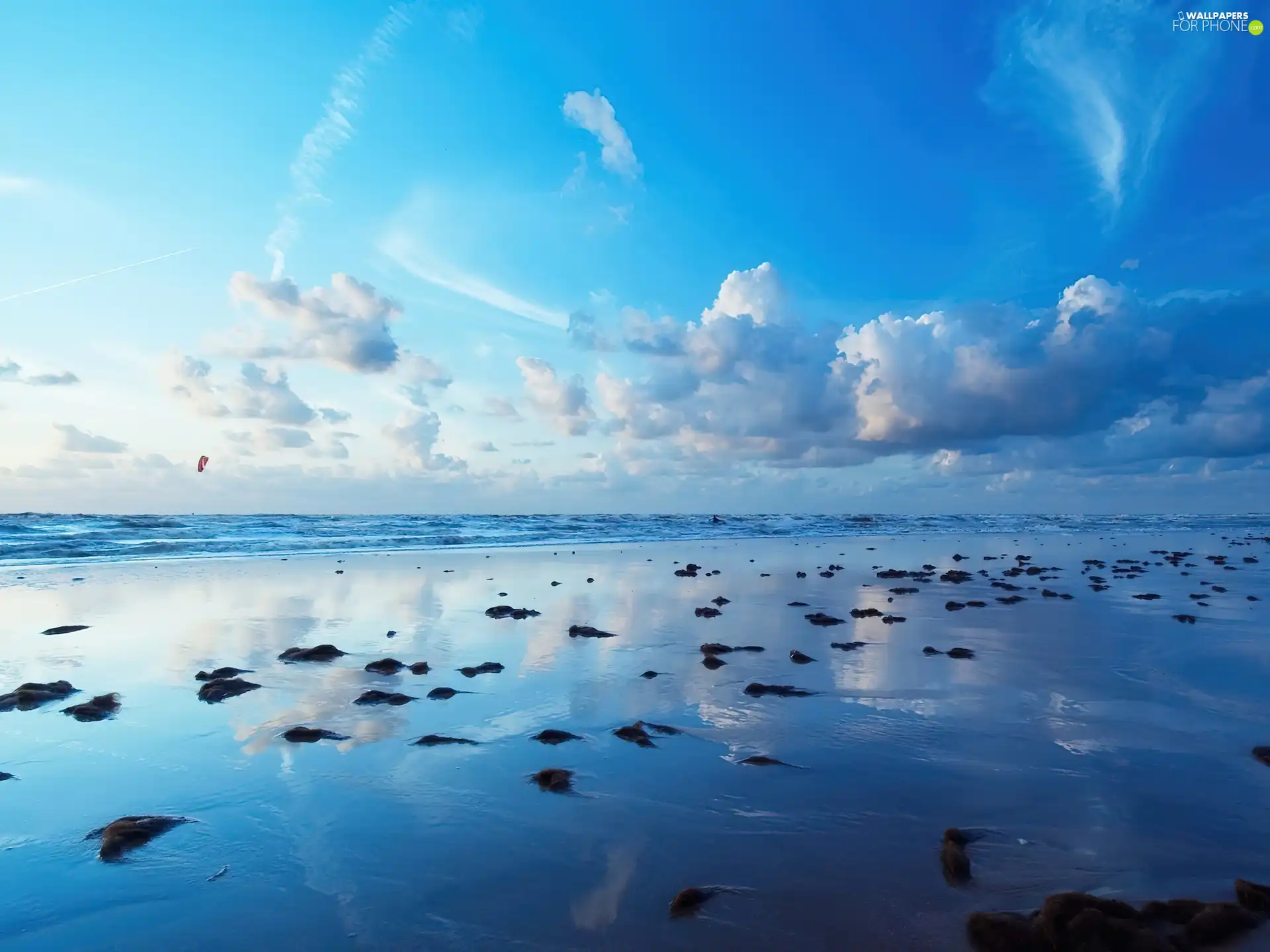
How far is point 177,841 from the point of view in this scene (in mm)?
4922

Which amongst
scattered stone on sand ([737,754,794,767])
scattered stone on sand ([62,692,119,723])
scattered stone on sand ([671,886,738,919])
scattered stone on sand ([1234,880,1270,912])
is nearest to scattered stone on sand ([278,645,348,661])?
scattered stone on sand ([62,692,119,723])

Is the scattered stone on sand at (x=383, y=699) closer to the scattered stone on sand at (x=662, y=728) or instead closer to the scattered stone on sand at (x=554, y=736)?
Answer: the scattered stone on sand at (x=554, y=736)

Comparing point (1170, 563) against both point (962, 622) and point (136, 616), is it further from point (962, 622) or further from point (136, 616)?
point (136, 616)

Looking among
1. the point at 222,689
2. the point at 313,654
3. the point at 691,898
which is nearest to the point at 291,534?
the point at 313,654

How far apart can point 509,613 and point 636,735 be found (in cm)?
804

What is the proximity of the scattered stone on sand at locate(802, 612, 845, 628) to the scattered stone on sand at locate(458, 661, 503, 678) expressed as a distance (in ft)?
22.0

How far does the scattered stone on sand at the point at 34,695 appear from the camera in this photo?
805 cm

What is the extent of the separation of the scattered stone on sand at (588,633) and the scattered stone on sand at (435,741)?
5282 mm

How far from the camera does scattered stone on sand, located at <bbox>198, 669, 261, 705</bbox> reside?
844cm

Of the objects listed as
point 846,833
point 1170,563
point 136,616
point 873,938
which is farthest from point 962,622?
point 1170,563

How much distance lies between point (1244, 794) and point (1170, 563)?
94.0 feet

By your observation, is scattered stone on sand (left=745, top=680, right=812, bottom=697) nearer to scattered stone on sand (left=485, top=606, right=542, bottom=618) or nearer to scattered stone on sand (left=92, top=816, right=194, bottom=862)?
scattered stone on sand (left=92, top=816, right=194, bottom=862)

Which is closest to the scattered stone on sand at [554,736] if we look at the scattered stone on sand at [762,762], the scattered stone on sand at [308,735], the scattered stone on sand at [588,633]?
the scattered stone on sand at [762,762]

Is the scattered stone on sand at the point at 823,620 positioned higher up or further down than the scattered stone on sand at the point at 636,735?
higher up
